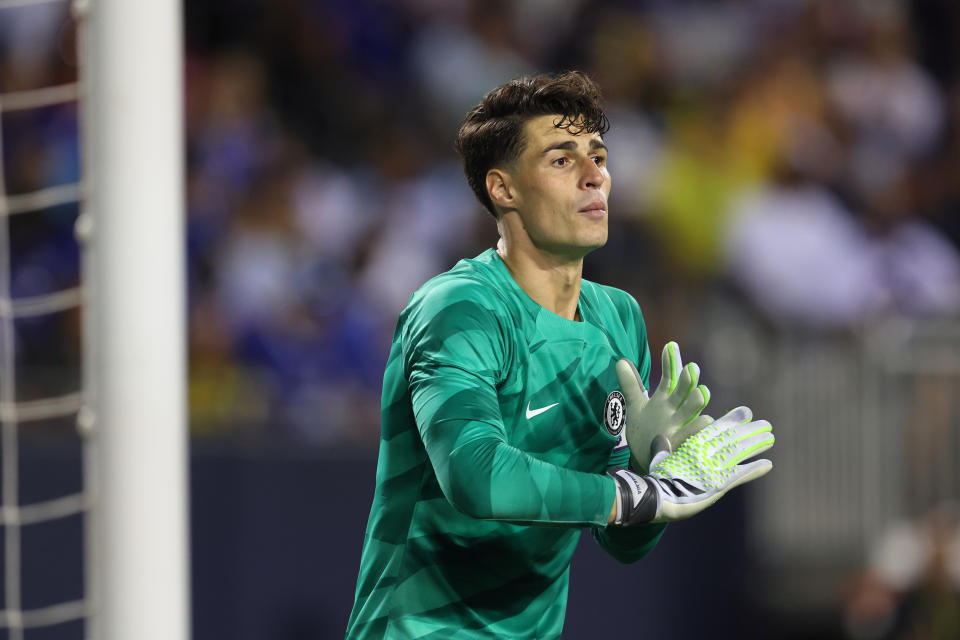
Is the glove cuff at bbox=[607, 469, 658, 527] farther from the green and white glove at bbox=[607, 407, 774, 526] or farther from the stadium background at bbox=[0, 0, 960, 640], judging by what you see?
the stadium background at bbox=[0, 0, 960, 640]

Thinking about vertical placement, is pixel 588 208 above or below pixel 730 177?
below

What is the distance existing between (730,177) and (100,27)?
495 centimetres

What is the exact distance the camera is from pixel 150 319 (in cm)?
334

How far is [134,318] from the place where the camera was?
333 cm

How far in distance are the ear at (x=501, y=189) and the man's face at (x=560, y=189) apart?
0.05 ft

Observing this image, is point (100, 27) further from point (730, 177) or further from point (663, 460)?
point (730, 177)

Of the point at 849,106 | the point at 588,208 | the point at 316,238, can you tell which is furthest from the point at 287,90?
the point at 588,208

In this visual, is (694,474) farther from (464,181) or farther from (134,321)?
(464,181)

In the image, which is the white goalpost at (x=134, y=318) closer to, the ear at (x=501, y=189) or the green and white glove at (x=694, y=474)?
the ear at (x=501, y=189)

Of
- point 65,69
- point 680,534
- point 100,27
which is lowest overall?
point 680,534

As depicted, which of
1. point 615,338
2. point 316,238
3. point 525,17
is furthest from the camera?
point 525,17

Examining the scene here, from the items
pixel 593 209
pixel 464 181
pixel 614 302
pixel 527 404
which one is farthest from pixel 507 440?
pixel 464 181

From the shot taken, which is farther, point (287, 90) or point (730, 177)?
point (287, 90)

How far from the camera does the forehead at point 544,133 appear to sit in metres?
3.06
